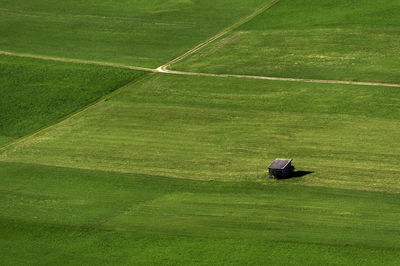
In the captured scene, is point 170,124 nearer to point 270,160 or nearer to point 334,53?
point 270,160

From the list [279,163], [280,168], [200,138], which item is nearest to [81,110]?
[200,138]

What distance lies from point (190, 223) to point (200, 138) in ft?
54.6

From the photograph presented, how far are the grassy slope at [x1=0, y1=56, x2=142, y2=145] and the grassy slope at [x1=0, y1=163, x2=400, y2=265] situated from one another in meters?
17.5

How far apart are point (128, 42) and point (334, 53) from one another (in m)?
26.6

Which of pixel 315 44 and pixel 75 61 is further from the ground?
pixel 315 44

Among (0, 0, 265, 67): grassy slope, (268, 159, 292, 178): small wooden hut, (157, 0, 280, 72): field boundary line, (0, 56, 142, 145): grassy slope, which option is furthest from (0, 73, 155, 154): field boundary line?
(268, 159, 292, 178): small wooden hut

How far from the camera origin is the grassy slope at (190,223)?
4806cm

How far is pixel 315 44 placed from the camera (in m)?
90.2

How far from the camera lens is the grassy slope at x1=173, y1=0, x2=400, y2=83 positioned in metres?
83.1

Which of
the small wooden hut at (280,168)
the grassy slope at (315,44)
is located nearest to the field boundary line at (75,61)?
the grassy slope at (315,44)

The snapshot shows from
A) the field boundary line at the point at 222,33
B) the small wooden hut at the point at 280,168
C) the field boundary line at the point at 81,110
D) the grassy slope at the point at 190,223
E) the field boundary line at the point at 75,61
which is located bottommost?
the grassy slope at the point at 190,223

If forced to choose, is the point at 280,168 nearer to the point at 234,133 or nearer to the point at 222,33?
the point at 234,133

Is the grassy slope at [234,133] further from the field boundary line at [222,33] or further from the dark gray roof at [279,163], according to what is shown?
the field boundary line at [222,33]

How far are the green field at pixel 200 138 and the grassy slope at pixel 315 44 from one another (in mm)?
285
